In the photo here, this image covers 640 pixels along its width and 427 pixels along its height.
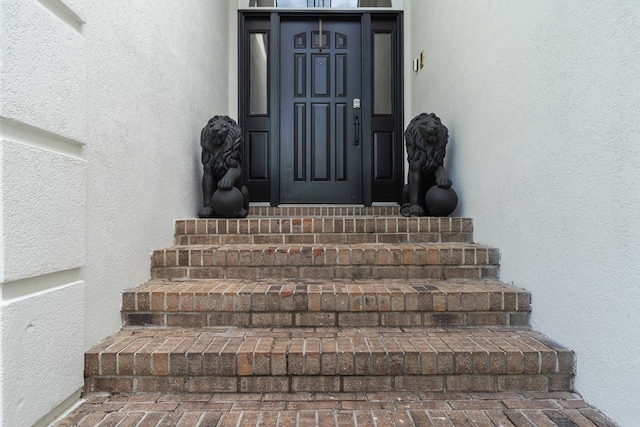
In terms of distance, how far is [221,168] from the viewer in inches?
105

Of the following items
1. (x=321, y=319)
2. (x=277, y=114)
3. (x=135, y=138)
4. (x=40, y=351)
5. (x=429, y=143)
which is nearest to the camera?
(x=40, y=351)

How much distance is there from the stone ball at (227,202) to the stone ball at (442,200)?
1.44 metres

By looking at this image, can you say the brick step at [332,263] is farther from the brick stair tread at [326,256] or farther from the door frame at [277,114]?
the door frame at [277,114]

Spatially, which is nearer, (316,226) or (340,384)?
(340,384)

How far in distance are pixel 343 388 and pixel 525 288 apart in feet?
3.50

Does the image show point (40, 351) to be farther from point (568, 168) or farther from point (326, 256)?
point (568, 168)

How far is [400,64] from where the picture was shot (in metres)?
3.96

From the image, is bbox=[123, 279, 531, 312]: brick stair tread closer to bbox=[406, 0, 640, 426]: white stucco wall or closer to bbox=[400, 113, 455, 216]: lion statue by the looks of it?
bbox=[406, 0, 640, 426]: white stucco wall

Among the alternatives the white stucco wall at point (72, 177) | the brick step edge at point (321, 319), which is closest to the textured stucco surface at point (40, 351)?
the white stucco wall at point (72, 177)

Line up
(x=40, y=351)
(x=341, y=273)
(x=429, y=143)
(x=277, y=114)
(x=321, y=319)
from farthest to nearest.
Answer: (x=277, y=114) < (x=429, y=143) < (x=341, y=273) < (x=321, y=319) < (x=40, y=351)

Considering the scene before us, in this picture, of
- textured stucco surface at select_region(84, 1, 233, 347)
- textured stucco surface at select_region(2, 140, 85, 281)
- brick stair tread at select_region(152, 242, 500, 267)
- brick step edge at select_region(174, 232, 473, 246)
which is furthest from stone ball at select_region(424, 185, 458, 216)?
textured stucco surface at select_region(2, 140, 85, 281)

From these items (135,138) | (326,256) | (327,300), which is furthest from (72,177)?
(326,256)

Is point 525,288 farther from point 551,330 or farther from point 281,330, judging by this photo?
point 281,330

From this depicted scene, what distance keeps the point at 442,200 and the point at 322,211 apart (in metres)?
1.20
